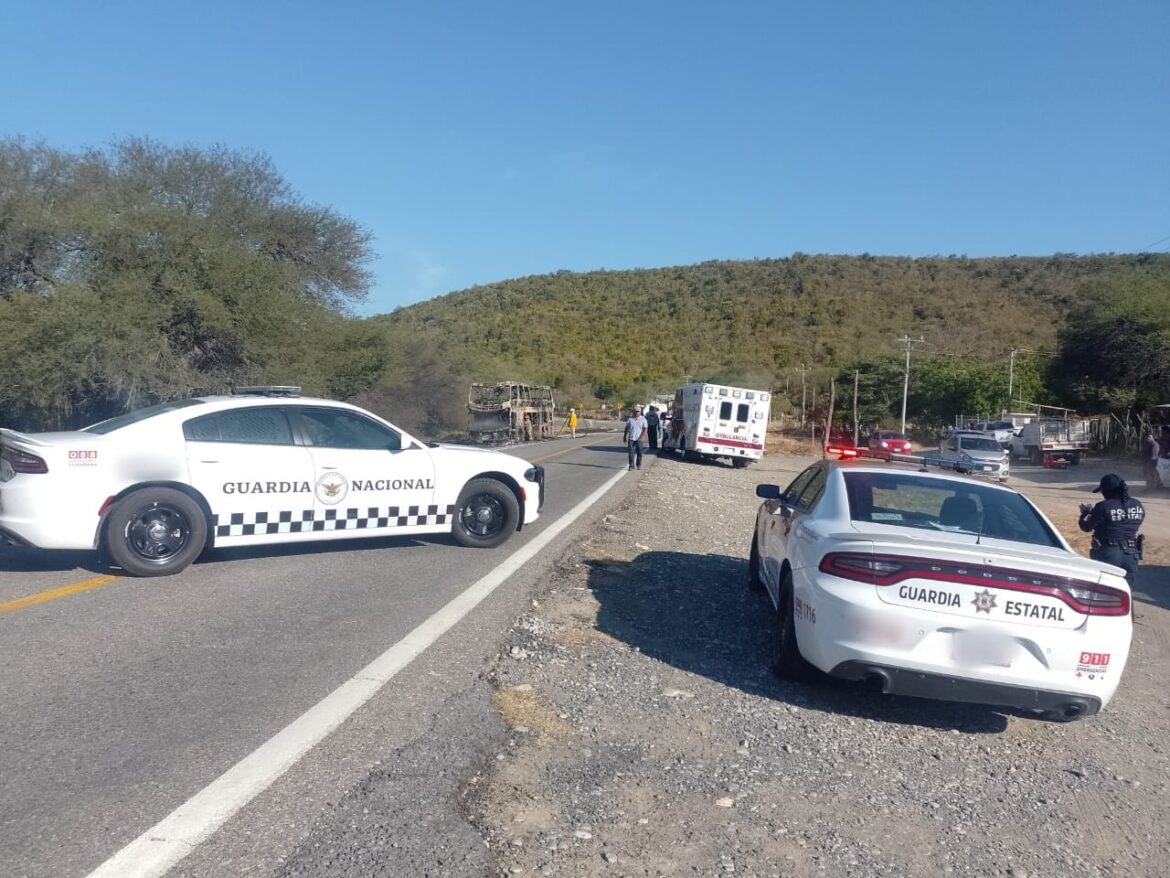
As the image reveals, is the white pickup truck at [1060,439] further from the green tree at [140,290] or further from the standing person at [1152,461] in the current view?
the green tree at [140,290]

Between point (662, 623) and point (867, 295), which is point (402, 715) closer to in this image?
point (662, 623)

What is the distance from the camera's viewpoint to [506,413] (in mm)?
41688

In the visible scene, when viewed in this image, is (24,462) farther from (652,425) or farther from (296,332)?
(652,425)

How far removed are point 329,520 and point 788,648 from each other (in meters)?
4.79

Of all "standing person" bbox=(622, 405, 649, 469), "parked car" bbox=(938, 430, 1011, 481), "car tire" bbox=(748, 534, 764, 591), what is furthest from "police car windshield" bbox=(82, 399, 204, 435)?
"parked car" bbox=(938, 430, 1011, 481)

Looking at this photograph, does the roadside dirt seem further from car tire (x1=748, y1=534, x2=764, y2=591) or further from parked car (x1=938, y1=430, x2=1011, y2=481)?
parked car (x1=938, y1=430, x2=1011, y2=481)

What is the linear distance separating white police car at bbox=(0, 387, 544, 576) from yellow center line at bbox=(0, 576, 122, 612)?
0.69ft

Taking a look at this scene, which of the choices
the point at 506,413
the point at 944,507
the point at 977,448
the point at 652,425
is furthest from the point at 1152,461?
the point at 944,507

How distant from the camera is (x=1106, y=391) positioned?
43.1 metres

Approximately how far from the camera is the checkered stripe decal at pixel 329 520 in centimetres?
870

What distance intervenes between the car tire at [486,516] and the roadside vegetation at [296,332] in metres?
17.1

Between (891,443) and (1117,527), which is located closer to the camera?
(1117,527)

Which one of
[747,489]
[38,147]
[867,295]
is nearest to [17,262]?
[38,147]

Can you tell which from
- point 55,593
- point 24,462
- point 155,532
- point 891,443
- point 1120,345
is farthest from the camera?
point 1120,345
